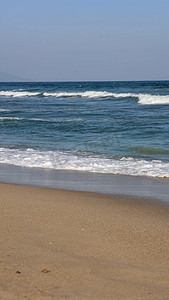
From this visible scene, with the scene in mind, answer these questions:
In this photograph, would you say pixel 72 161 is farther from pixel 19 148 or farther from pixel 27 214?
pixel 27 214

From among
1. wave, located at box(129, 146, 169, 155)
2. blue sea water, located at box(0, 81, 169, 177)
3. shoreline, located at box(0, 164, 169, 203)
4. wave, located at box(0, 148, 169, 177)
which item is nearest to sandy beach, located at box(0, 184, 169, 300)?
shoreline, located at box(0, 164, 169, 203)

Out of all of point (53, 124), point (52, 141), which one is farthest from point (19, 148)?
point (53, 124)

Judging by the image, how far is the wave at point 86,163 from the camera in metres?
8.07

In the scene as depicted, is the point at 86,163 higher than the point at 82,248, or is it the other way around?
the point at 82,248

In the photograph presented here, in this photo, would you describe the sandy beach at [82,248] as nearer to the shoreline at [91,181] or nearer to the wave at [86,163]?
the shoreline at [91,181]

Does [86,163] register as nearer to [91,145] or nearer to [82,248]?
[91,145]

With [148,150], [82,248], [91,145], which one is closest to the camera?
[82,248]

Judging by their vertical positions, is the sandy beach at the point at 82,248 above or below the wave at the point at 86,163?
above

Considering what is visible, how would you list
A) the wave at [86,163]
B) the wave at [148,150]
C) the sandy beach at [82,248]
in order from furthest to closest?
the wave at [148,150] < the wave at [86,163] < the sandy beach at [82,248]

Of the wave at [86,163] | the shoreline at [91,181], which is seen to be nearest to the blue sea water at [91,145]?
the wave at [86,163]

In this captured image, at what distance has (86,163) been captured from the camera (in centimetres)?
885

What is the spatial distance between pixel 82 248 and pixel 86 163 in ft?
16.7

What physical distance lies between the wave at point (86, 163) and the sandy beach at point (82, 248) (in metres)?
2.30

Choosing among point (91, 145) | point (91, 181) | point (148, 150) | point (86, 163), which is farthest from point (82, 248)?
point (91, 145)
